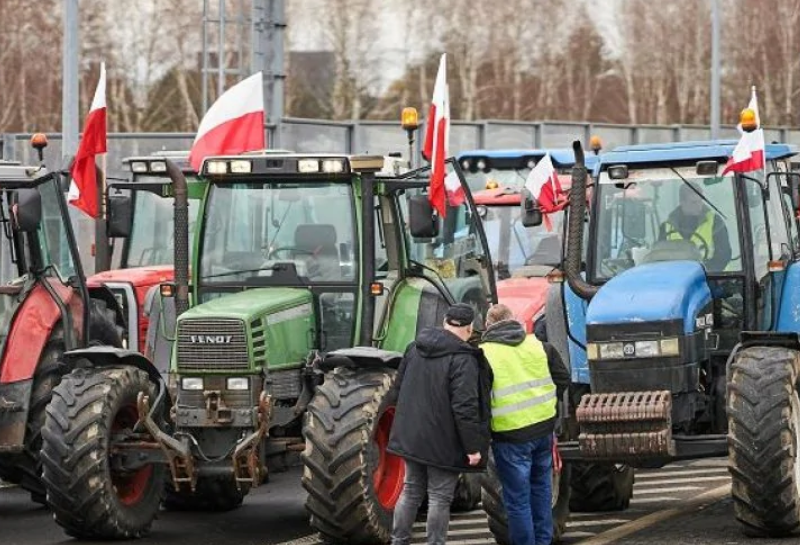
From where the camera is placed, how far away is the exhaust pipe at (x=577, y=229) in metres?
15.8

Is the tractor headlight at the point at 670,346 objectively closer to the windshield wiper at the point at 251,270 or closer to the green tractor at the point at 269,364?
the green tractor at the point at 269,364

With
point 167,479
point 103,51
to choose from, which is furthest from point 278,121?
point 103,51

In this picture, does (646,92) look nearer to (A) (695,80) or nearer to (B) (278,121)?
(A) (695,80)

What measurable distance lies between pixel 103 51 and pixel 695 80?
20.7 meters

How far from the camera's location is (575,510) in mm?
16781

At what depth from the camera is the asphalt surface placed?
15211 mm

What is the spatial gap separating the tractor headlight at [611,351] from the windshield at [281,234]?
6.45ft

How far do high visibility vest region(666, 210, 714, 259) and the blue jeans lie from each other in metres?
2.71

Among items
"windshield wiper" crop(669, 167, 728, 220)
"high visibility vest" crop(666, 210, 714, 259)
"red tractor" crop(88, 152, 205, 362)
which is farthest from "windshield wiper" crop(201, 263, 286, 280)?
"windshield wiper" crop(669, 167, 728, 220)

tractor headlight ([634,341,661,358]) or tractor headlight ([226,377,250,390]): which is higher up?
A: tractor headlight ([634,341,661,358])

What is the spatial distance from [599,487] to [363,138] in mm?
18835

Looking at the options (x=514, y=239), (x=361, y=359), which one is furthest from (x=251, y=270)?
(x=514, y=239)

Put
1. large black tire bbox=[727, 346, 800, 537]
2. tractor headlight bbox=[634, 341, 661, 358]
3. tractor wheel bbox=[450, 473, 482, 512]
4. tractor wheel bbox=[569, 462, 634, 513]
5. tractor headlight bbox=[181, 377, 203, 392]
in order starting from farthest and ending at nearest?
tractor wheel bbox=[450, 473, 482, 512] < tractor wheel bbox=[569, 462, 634, 513] < tractor headlight bbox=[181, 377, 203, 392] < tractor headlight bbox=[634, 341, 661, 358] < large black tire bbox=[727, 346, 800, 537]

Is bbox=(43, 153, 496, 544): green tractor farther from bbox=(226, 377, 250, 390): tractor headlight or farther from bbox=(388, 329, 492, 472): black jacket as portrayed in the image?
bbox=(388, 329, 492, 472): black jacket
